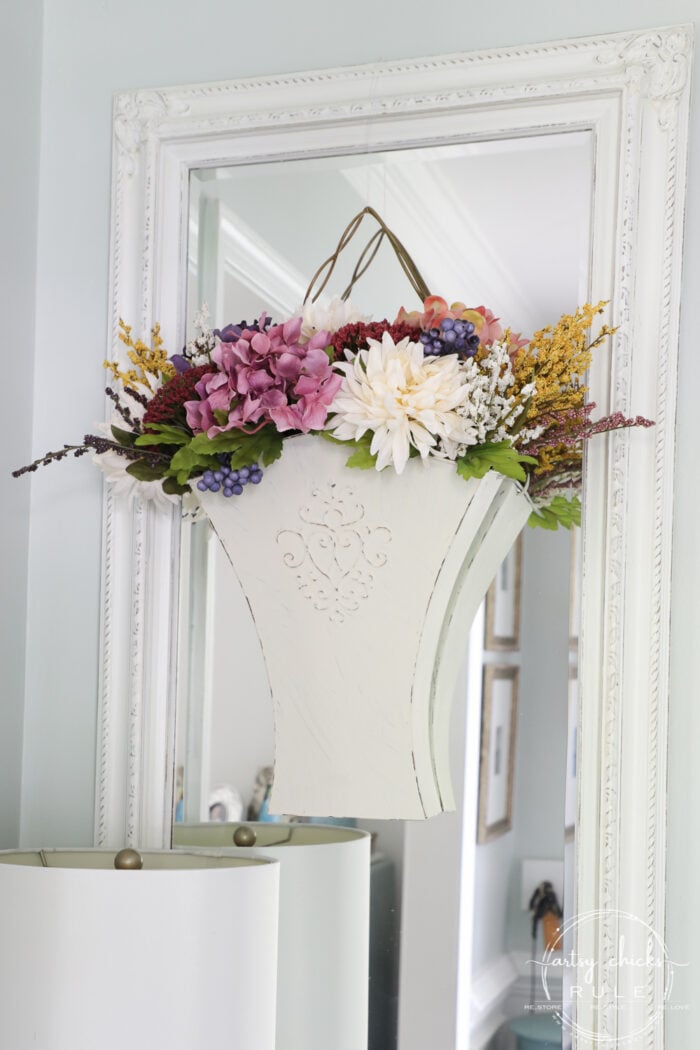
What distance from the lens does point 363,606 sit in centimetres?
139

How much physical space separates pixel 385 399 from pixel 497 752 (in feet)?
1.38

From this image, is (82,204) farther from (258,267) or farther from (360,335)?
(360,335)

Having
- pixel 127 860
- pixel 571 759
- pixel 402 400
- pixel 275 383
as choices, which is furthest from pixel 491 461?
pixel 127 860

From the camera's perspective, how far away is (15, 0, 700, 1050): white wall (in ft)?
5.12

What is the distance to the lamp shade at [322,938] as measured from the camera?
1432mm

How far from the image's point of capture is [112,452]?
149 cm

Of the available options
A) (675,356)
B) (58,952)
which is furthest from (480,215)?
(58,952)

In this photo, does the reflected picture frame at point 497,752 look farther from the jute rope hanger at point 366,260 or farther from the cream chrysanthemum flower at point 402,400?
the jute rope hanger at point 366,260

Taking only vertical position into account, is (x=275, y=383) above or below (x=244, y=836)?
above

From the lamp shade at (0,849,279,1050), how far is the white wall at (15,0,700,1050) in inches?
Answer: 14.2

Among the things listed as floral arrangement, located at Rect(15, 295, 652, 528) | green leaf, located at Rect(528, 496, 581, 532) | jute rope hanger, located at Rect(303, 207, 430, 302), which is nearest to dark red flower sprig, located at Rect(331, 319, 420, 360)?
floral arrangement, located at Rect(15, 295, 652, 528)

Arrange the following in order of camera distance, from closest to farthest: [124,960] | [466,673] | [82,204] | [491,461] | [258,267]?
[124,960] → [491,461] → [466,673] → [258,267] → [82,204]

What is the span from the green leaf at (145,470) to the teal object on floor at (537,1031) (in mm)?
732

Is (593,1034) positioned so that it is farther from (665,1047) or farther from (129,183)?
(129,183)
